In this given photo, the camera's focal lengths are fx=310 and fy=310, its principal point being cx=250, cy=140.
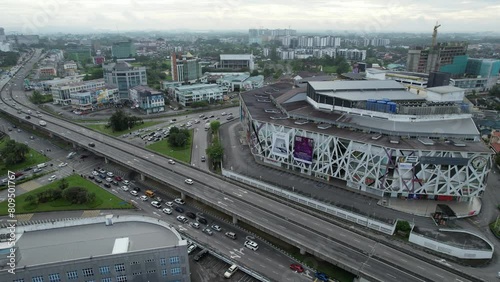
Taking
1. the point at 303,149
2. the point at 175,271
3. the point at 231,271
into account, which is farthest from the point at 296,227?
the point at 303,149

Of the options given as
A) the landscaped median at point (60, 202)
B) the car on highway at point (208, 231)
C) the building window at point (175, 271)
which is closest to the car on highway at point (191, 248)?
the car on highway at point (208, 231)

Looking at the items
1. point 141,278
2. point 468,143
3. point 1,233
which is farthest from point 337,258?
point 1,233

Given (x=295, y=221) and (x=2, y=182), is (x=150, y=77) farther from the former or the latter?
(x=295, y=221)

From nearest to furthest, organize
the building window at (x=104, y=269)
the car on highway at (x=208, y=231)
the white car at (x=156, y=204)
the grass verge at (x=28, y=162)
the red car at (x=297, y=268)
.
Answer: the building window at (x=104, y=269)
the red car at (x=297, y=268)
the car on highway at (x=208, y=231)
the white car at (x=156, y=204)
the grass verge at (x=28, y=162)

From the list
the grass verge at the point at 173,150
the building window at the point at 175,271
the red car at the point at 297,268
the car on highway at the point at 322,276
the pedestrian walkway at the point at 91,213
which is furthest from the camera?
the grass verge at the point at 173,150

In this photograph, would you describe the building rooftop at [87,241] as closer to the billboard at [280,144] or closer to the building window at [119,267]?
the building window at [119,267]

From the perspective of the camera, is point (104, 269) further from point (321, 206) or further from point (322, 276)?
point (321, 206)

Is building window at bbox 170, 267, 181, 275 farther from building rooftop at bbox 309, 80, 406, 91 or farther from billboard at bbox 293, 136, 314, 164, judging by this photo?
building rooftop at bbox 309, 80, 406, 91

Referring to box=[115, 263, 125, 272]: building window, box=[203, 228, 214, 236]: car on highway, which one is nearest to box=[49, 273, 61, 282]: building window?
box=[115, 263, 125, 272]: building window
